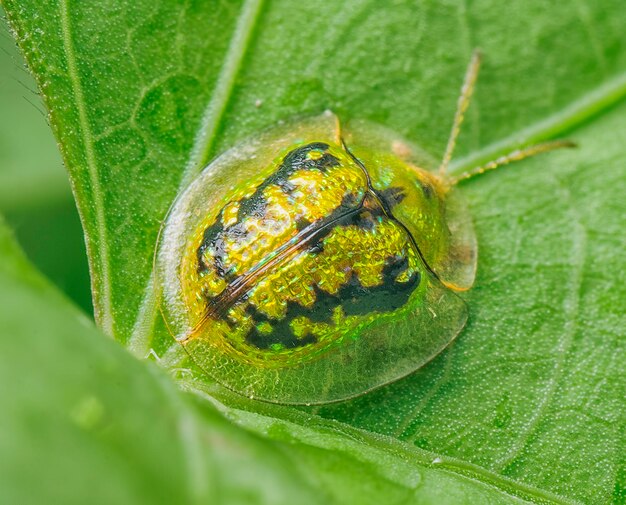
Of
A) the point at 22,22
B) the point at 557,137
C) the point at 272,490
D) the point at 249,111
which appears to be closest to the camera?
the point at 272,490

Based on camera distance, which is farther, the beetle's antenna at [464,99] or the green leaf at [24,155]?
the green leaf at [24,155]

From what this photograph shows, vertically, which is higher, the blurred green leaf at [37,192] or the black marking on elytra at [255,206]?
the blurred green leaf at [37,192]

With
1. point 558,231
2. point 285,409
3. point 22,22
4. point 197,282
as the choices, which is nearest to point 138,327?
point 197,282

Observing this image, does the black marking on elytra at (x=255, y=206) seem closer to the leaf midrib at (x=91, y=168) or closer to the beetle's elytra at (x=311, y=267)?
the beetle's elytra at (x=311, y=267)

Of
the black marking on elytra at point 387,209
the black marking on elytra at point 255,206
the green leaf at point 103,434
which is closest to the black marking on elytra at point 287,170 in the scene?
the black marking on elytra at point 255,206

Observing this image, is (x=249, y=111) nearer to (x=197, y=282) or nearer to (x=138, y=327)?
(x=197, y=282)
